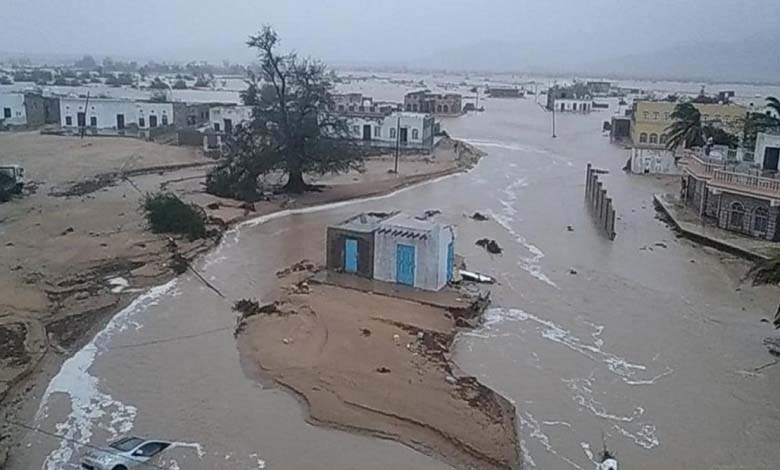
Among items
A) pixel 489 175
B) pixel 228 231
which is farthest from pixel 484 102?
pixel 228 231

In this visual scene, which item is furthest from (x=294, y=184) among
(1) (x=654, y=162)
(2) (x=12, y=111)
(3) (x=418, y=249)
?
(2) (x=12, y=111)

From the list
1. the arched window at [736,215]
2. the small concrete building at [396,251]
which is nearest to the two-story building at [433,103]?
the arched window at [736,215]

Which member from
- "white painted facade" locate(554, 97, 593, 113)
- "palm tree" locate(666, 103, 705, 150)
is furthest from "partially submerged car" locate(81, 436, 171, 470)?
"white painted facade" locate(554, 97, 593, 113)

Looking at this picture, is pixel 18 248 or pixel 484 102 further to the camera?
pixel 484 102

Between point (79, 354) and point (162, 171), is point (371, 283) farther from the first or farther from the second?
point (162, 171)

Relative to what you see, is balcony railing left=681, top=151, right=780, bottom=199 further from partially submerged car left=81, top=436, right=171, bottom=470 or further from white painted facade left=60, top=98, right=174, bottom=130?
white painted facade left=60, top=98, right=174, bottom=130
